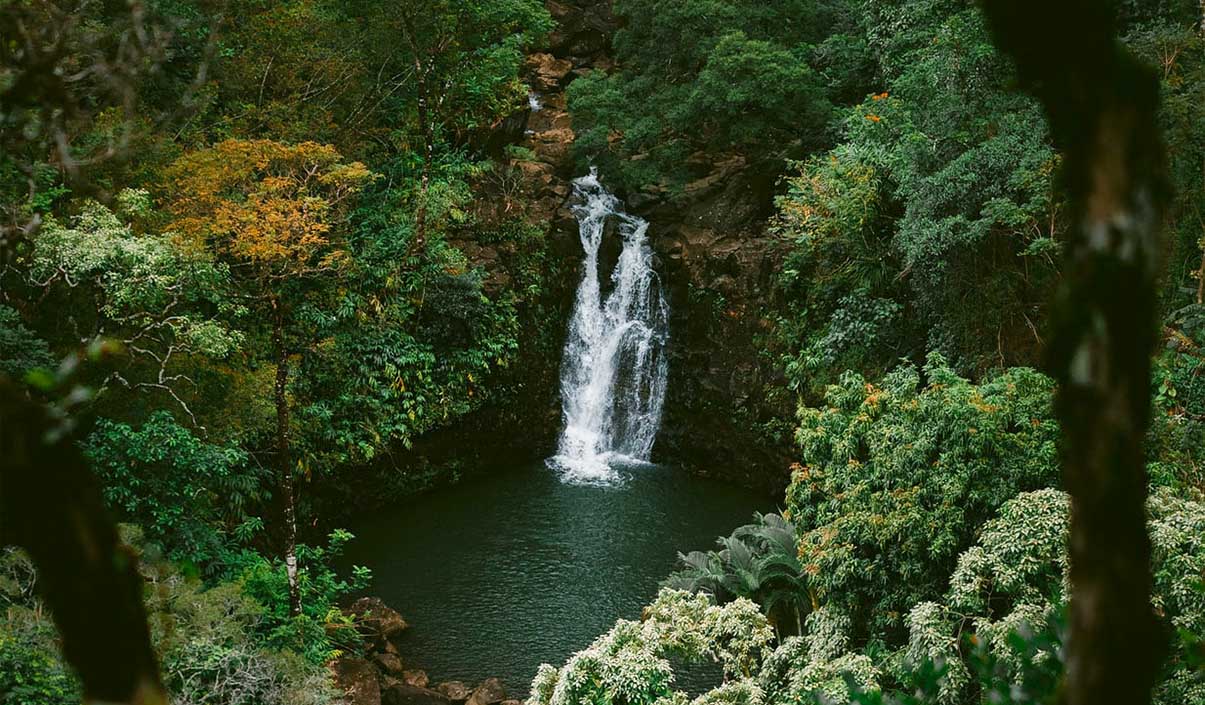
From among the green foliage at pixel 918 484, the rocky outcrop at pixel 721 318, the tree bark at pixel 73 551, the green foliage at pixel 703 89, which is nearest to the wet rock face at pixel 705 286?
the rocky outcrop at pixel 721 318

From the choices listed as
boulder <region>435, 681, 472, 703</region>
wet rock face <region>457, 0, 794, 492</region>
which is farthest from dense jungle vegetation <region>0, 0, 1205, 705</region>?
boulder <region>435, 681, 472, 703</region>

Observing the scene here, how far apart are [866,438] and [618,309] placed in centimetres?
1102

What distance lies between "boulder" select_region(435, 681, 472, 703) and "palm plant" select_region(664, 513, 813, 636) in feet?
11.4

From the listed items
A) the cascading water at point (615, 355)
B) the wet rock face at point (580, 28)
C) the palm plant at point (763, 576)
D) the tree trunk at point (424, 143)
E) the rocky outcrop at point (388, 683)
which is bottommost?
the rocky outcrop at point (388, 683)

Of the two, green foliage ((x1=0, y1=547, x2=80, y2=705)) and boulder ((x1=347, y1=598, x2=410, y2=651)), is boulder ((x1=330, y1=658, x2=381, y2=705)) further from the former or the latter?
green foliage ((x1=0, y1=547, x2=80, y2=705))

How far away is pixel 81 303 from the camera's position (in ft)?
35.6

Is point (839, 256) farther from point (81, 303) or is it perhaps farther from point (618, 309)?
point (81, 303)

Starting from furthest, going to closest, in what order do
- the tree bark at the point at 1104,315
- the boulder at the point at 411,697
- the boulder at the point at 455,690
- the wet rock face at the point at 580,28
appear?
1. the wet rock face at the point at 580,28
2. the boulder at the point at 455,690
3. the boulder at the point at 411,697
4. the tree bark at the point at 1104,315

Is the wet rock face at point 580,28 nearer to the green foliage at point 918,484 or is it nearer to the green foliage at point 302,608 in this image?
the green foliage at point 918,484

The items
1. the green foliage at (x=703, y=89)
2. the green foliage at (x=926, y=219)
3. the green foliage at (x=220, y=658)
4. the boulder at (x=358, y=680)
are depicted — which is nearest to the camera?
the green foliage at (x=220, y=658)

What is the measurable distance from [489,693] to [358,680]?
172 centimetres

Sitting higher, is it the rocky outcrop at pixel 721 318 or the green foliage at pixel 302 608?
the rocky outcrop at pixel 721 318

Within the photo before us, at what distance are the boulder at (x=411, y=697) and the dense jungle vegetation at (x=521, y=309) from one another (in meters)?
0.97

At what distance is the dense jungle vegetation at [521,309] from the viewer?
23.5ft
